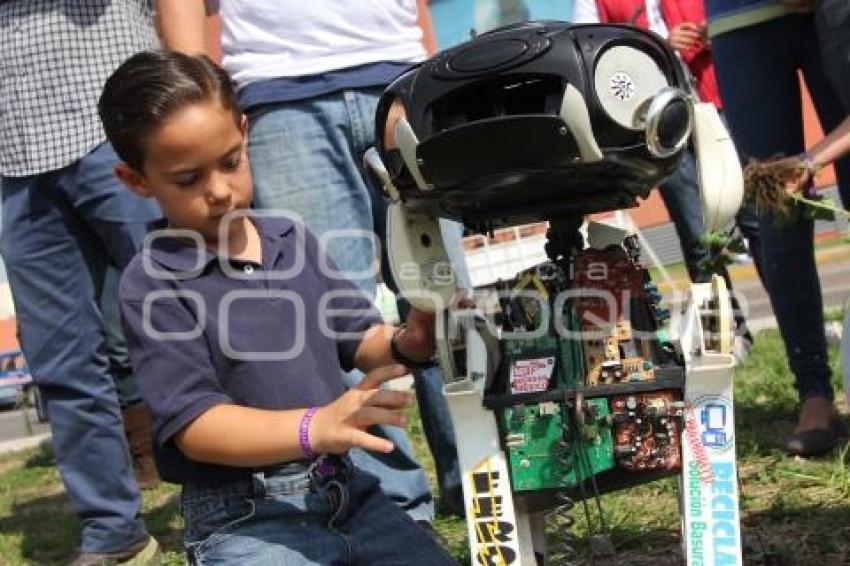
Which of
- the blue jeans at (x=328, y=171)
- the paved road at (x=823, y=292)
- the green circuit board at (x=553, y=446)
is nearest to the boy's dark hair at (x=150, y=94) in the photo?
the blue jeans at (x=328, y=171)

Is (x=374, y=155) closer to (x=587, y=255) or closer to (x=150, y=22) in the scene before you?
(x=587, y=255)

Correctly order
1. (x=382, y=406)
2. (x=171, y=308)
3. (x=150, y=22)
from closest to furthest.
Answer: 1. (x=382, y=406)
2. (x=171, y=308)
3. (x=150, y=22)

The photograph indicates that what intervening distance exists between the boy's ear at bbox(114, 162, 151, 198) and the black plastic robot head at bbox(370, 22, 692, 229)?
1.62 ft

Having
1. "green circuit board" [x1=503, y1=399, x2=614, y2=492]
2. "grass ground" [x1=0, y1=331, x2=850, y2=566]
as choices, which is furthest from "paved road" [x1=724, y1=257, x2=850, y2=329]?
"green circuit board" [x1=503, y1=399, x2=614, y2=492]

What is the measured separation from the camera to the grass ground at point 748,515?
2.07 meters

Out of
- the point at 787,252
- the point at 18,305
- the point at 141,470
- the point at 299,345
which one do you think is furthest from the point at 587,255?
the point at 141,470

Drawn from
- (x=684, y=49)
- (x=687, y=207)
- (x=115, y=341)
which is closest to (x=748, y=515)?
(x=687, y=207)

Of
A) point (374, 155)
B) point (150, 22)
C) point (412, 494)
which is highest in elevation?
point (150, 22)

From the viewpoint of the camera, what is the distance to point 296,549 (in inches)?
65.2

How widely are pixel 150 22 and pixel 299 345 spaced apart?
1436 millimetres

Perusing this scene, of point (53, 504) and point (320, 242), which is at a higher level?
point (320, 242)

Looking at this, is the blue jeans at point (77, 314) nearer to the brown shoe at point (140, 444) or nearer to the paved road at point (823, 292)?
the brown shoe at point (140, 444)

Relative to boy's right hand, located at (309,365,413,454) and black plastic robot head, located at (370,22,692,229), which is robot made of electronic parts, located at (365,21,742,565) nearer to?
black plastic robot head, located at (370,22,692,229)

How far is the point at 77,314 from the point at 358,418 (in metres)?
1.52
